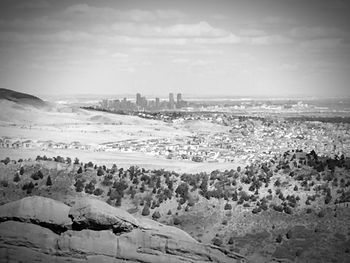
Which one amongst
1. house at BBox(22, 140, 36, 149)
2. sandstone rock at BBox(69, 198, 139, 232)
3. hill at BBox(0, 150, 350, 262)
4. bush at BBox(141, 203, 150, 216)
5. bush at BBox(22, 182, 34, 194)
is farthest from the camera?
house at BBox(22, 140, 36, 149)

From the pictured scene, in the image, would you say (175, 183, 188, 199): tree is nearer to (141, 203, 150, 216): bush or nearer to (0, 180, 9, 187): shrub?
(141, 203, 150, 216): bush

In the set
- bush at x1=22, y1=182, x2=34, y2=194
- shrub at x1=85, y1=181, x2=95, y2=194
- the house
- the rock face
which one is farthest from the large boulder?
the house

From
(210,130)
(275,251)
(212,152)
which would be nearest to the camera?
(275,251)

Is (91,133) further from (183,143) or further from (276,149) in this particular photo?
(276,149)

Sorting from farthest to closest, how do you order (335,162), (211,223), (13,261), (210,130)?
(210,130) → (335,162) → (211,223) → (13,261)

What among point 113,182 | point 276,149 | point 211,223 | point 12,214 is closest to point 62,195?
point 113,182

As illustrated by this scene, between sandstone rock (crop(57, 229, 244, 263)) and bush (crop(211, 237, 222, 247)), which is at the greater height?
sandstone rock (crop(57, 229, 244, 263))
